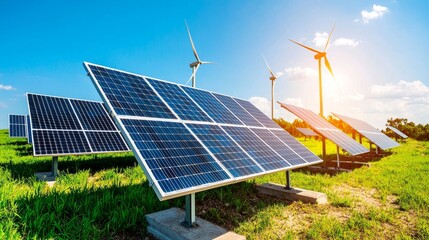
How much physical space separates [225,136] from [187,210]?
248 centimetres

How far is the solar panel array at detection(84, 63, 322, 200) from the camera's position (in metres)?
4.79

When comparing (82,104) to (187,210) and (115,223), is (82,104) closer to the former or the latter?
(115,223)

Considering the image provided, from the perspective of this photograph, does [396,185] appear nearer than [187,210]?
No

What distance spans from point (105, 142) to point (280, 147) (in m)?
8.38

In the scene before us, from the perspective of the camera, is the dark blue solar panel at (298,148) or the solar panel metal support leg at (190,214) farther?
the dark blue solar panel at (298,148)

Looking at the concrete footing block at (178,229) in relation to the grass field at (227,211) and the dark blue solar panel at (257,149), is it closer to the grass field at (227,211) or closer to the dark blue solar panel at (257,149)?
the grass field at (227,211)

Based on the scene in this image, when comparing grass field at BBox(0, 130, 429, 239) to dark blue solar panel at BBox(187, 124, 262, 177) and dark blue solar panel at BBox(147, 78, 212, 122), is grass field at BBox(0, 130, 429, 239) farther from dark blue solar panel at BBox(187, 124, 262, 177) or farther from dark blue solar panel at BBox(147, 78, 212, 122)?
dark blue solar panel at BBox(147, 78, 212, 122)

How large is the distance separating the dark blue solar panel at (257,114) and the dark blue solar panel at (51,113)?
27.1ft

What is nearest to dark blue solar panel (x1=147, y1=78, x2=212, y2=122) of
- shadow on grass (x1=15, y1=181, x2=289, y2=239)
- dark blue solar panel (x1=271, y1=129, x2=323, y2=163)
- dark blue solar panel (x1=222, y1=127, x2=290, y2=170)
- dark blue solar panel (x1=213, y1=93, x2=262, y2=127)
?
dark blue solar panel (x1=222, y1=127, x2=290, y2=170)

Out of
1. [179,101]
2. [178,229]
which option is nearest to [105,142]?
[179,101]

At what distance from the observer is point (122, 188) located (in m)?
8.52

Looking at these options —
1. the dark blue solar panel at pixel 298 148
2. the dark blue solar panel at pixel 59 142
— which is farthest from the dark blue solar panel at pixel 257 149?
the dark blue solar panel at pixel 59 142

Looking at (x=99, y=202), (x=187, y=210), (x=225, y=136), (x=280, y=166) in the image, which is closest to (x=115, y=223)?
(x=99, y=202)

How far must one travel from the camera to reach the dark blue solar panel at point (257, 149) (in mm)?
7000
